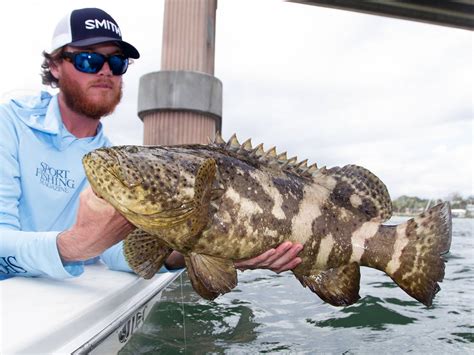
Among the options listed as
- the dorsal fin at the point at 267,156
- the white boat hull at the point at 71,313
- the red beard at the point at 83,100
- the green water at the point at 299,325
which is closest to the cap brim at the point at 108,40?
the red beard at the point at 83,100

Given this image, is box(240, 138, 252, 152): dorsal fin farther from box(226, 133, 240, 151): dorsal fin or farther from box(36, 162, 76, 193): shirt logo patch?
box(36, 162, 76, 193): shirt logo patch

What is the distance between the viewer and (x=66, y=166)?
3314 millimetres

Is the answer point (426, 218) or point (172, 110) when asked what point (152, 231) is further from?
point (172, 110)

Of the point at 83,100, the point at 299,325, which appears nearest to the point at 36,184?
the point at 83,100

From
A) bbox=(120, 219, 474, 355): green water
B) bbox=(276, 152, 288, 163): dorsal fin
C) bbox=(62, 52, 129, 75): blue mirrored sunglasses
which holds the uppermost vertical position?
bbox=(62, 52, 129, 75): blue mirrored sunglasses

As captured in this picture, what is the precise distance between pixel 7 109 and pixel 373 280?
8.00m

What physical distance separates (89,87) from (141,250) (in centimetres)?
168

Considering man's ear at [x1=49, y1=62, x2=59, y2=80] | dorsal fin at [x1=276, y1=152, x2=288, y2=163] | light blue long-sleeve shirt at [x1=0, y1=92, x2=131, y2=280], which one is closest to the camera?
light blue long-sleeve shirt at [x1=0, y1=92, x2=131, y2=280]

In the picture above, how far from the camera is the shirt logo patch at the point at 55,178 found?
10.4 feet

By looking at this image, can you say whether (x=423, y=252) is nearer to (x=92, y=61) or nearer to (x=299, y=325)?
(x=299, y=325)

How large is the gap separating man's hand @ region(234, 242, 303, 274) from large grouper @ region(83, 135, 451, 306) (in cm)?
5

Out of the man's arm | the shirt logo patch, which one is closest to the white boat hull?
the shirt logo patch

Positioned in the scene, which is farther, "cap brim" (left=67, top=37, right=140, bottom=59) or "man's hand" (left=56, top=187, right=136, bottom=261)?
"cap brim" (left=67, top=37, right=140, bottom=59)

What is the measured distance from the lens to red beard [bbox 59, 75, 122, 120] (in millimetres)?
3558
